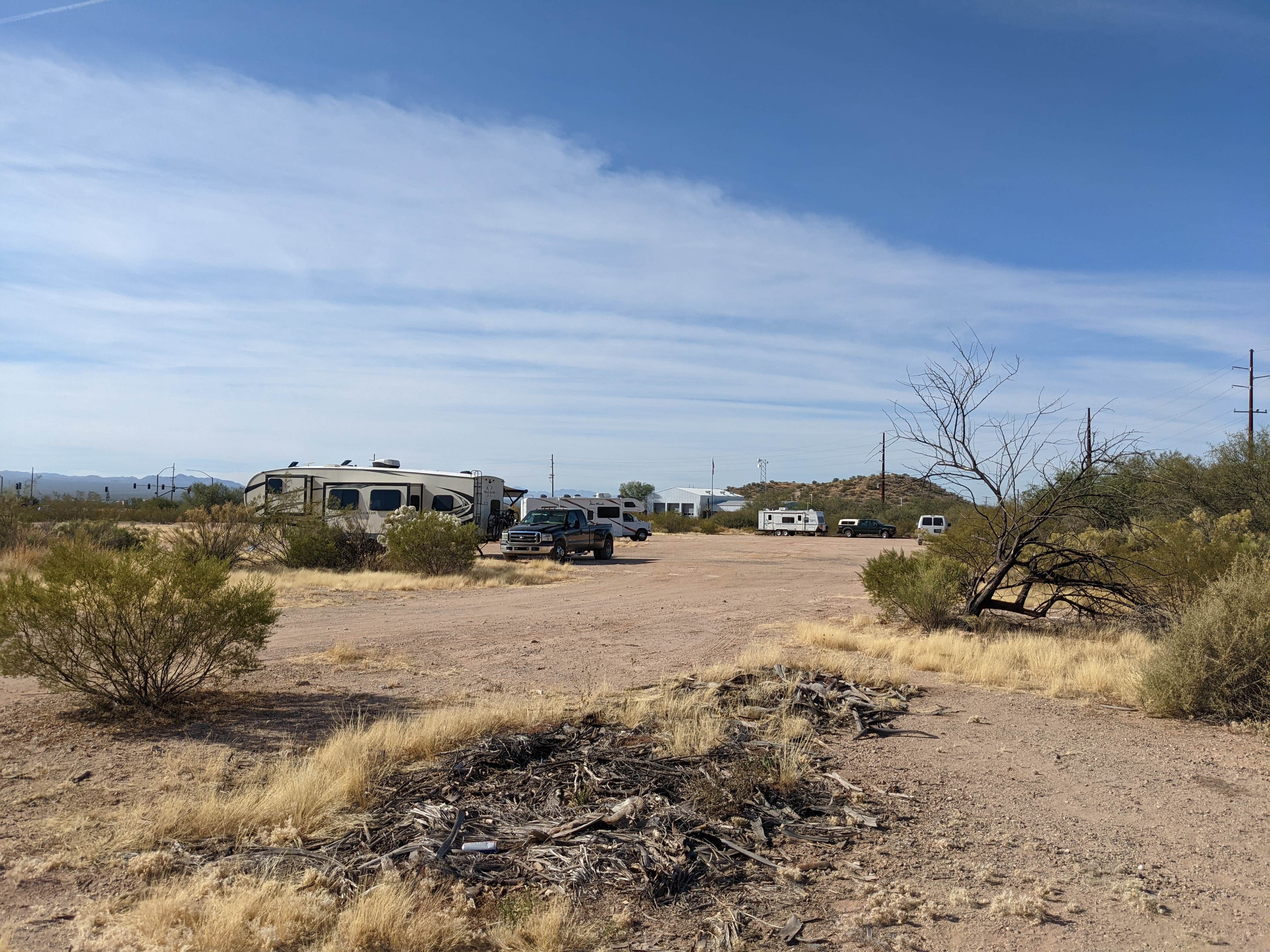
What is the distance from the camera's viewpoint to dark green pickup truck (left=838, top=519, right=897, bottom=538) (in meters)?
58.4

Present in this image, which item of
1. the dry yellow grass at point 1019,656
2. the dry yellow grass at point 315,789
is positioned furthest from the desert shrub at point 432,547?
the dry yellow grass at point 315,789

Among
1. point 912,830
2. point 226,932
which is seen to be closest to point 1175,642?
point 912,830

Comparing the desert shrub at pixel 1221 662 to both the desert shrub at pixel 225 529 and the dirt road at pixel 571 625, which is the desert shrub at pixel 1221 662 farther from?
the desert shrub at pixel 225 529

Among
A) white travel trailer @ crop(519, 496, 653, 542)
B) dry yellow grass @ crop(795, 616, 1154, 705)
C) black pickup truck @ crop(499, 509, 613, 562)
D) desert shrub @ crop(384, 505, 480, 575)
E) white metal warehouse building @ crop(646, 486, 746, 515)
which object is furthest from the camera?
white metal warehouse building @ crop(646, 486, 746, 515)

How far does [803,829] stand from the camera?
5.24m

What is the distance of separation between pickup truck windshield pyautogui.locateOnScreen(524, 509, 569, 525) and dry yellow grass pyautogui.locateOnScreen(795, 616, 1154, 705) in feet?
56.5

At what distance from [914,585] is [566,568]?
14.4m

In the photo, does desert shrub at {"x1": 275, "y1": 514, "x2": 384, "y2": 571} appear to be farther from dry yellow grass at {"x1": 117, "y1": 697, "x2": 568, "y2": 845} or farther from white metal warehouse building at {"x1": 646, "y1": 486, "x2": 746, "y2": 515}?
white metal warehouse building at {"x1": 646, "y1": 486, "x2": 746, "y2": 515}

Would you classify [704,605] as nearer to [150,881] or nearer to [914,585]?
[914,585]

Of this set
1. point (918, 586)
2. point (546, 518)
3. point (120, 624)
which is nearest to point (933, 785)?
point (120, 624)

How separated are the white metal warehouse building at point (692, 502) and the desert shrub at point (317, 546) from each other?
188ft

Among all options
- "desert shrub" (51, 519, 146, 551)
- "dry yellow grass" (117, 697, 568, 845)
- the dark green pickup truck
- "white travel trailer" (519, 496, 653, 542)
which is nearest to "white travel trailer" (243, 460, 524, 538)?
"desert shrub" (51, 519, 146, 551)

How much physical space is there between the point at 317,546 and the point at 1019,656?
17118mm

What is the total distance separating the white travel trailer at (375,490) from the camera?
28062 millimetres
